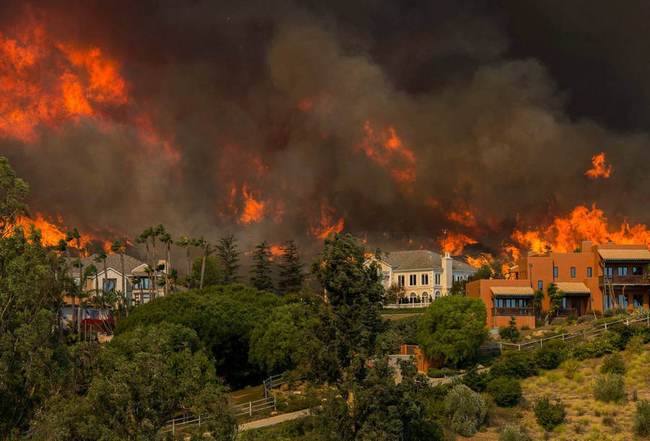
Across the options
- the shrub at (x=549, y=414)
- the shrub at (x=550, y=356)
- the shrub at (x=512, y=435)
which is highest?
the shrub at (x=550, y=356)

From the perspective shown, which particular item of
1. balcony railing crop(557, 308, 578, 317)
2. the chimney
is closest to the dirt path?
balcony railing crop(557, 308, 578, 317)

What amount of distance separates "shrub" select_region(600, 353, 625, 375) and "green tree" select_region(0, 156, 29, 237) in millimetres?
42229

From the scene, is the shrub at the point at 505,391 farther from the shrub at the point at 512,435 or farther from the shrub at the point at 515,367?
the shrub at the point at 512,435

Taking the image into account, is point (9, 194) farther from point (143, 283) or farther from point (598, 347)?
point (143, 283)

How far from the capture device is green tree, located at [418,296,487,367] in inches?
2589

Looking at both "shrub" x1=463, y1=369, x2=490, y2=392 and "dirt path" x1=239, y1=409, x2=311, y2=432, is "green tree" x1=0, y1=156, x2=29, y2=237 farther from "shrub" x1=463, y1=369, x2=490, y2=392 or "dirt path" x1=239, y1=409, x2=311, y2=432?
"shrub" x1=463, y1=369, x2=490, y2=392

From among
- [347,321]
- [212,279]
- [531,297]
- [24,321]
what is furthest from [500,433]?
[212,279]

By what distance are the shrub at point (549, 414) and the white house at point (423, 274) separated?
69.0 m

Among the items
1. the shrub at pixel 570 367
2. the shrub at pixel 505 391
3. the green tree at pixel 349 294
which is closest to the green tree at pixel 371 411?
the green tree at pixel 349 294

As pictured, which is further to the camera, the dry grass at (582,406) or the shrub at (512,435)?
the dry grass at (582,406)

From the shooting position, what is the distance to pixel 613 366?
5700 cm

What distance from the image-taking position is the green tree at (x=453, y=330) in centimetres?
6575

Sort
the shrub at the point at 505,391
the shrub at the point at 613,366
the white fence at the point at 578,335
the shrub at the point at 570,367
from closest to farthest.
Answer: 1. the shrub at the point at 505,391
2. the shrub at the point at 613,366
3. the shrub at the point at 570,367
4. the white fence at the point at 578,335

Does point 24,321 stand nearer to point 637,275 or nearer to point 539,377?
point 539,377
